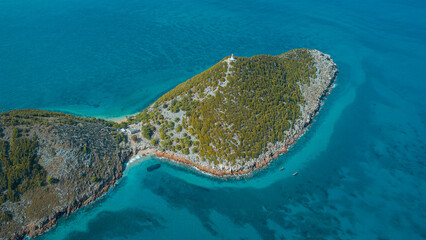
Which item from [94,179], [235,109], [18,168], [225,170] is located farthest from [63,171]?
[235,109]

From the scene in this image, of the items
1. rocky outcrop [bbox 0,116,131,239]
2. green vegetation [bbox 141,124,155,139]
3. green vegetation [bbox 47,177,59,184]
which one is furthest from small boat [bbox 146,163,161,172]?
green vegetation [bbox 47,177,59,184]

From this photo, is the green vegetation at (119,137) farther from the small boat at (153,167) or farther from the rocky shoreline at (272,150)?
the small boat at (153,167)

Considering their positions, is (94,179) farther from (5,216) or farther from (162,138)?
(162,138)

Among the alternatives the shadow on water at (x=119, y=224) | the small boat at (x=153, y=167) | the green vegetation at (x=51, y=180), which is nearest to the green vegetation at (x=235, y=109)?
the small boat at (x=153, y=167)

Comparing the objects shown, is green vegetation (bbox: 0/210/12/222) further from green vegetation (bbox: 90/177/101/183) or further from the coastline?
the coastline

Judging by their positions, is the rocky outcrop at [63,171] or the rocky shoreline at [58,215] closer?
the rocky shoreline at [58,215]

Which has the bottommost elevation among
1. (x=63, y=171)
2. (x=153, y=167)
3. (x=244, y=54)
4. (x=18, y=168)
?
(x=153, y=167)

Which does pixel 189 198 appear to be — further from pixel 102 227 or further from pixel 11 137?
pixel 11 137
